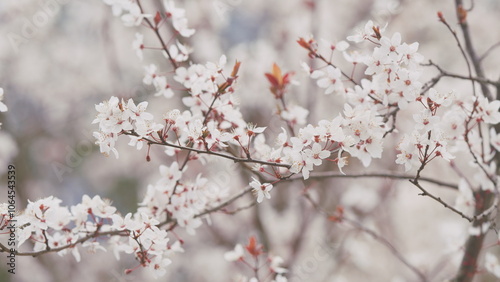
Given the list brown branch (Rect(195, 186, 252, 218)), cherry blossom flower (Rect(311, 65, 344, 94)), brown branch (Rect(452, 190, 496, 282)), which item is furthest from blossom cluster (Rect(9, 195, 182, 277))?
brown branch (Rect(452, 190, 496, 282))

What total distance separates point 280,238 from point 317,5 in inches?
109

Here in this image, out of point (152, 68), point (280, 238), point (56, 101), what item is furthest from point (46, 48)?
point (152, 68)

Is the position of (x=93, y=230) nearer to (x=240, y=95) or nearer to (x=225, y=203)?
(x=225, y=203)

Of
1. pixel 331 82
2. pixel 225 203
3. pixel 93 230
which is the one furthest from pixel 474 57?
pixel 93 230

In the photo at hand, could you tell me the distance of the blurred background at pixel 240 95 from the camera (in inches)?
193

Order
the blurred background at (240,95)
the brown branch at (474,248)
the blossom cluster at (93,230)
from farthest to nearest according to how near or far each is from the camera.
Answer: the blurred background at (240,95) < the brown branch at (474,248) < the blossom cluster at (93,230)

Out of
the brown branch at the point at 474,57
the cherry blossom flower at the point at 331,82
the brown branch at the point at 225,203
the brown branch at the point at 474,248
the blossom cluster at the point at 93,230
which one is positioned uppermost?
the brown branch at the point at 474,57

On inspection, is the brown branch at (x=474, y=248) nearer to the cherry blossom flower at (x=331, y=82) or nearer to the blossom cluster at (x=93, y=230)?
the cherry blossom flower at (x=331, y=82)

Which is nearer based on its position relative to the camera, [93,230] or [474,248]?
[93,230]

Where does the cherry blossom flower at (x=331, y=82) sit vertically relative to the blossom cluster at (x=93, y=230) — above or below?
above

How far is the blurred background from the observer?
490cm

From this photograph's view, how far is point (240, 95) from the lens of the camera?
15.4 feet

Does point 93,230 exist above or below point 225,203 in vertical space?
below

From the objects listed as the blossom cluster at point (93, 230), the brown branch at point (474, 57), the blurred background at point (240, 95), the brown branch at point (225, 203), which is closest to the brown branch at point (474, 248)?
the brown branch at point (474, 57)
